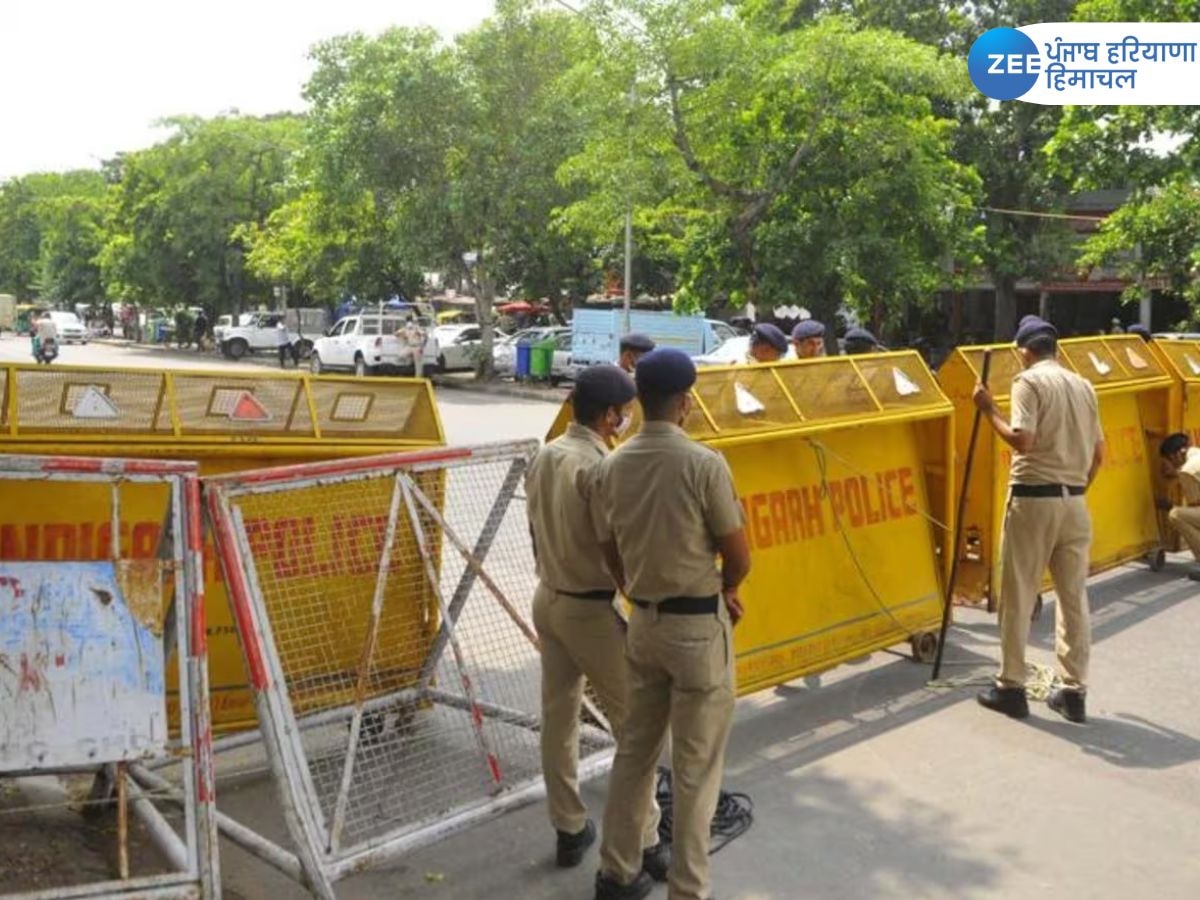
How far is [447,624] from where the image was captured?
4.62 meters

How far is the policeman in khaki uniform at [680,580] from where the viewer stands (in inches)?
142

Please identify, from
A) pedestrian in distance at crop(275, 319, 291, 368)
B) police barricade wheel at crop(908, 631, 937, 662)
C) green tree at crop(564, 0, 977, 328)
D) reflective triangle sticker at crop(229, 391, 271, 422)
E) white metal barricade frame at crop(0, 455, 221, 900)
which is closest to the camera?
white metal barricade frame at crop(0, 455, 221, 900)

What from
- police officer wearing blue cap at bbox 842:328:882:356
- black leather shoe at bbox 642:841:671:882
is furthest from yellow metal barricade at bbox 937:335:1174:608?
black leather shoe at bbox 642:841:671:882

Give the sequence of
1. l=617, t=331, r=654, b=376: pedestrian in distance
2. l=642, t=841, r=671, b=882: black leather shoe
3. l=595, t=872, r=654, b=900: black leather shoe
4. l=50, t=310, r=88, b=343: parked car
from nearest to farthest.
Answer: l=595, t=872, r=654, b=900: black leather shoe < l=642, t=841, r=671, b=882: black leather shoe < l=617, t=331, r=654, b=376: pedestrian in distance < l=50, t=310, r=88, b=343: parked car

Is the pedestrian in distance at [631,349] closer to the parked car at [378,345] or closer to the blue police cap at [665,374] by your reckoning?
the blue police cap at [665,374]

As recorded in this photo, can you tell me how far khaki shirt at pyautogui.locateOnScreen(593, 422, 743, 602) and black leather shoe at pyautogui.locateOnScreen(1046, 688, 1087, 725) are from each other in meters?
2.87

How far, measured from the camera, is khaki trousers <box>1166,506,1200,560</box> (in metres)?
8.49

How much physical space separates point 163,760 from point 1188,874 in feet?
11.4

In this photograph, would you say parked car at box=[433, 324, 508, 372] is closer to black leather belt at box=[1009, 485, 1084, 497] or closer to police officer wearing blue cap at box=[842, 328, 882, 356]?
police officer wearing blue cap at box=[842, 328, 882, 356]

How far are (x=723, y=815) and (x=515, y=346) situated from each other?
26036 millimetres

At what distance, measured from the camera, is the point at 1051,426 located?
5.76 m

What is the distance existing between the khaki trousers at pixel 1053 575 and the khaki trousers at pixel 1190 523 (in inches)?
125

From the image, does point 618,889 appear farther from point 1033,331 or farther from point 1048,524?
point 1033,331

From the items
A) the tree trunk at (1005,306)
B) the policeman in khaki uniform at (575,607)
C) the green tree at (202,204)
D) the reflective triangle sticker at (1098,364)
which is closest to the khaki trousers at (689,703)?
the policeman in khaki uniform at (575,607)
